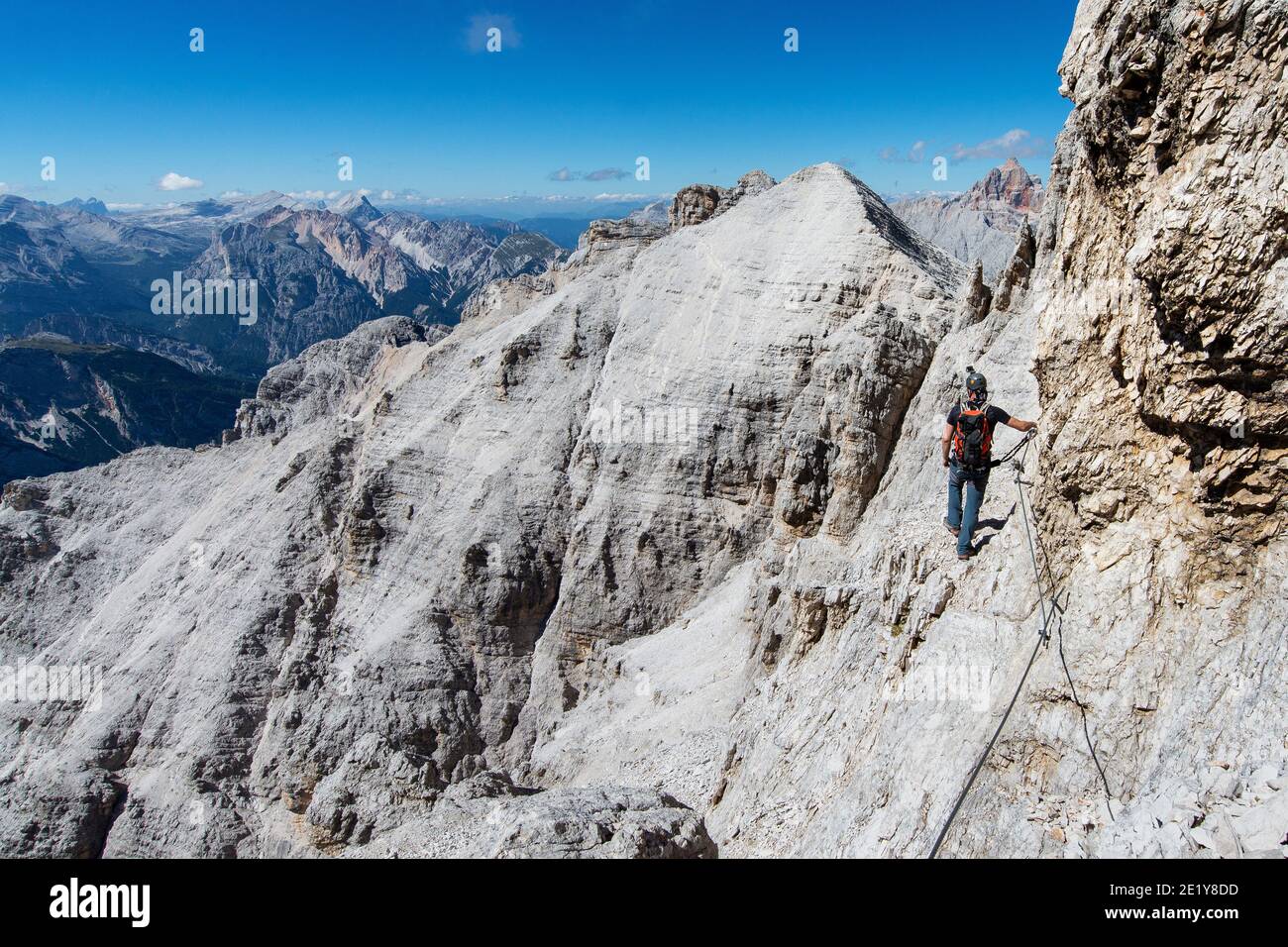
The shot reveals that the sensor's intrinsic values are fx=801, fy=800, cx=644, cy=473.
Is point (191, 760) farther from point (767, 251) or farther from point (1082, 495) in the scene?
point (1082, 495)

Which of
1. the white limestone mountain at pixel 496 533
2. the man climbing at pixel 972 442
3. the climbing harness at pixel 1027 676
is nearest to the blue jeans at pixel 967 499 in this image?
the man climbing at pixel 972 442

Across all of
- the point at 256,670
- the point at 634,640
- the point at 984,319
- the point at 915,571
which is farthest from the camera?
the point at 256,670

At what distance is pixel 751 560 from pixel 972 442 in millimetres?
25086

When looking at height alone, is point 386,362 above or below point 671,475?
above

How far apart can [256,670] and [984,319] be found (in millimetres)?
40740

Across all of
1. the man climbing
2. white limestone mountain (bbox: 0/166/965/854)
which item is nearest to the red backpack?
the man climbing

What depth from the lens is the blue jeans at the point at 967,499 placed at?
603 inches

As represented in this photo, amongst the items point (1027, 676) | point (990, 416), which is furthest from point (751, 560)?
point (1027, 676)

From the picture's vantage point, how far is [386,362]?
71.1m

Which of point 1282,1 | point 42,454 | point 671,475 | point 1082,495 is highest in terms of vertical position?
point 1282,1

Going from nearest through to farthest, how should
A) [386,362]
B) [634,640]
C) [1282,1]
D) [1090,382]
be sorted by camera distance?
[1282,1], [1090,382], [634,640], [386,362]

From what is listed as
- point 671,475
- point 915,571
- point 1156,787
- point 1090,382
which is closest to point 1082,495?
point 1090,382

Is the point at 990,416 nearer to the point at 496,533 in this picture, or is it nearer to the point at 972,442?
the point at 972,442

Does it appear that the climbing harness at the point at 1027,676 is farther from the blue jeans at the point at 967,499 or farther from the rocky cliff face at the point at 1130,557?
the blue jeans at the point at 967,499
